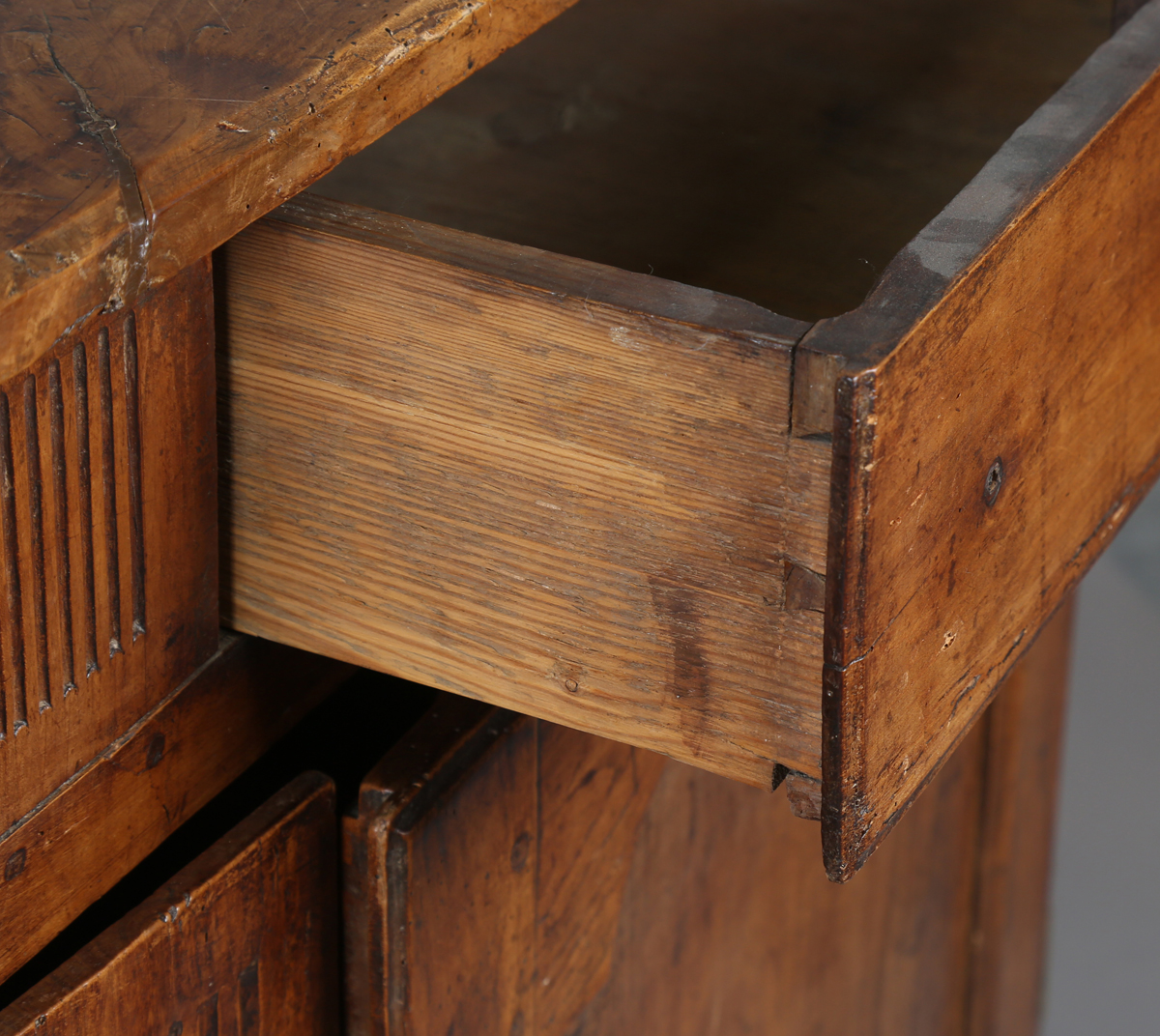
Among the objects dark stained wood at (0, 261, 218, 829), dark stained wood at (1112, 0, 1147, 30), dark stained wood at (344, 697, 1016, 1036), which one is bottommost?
dark stained wood at (344, 697, 1016, 1036)

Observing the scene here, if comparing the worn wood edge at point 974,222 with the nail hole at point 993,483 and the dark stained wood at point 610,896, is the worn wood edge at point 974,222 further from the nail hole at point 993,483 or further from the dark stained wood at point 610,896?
the dark stained wood at point 610,896

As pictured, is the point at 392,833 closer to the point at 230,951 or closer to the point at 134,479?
the point at 230,951

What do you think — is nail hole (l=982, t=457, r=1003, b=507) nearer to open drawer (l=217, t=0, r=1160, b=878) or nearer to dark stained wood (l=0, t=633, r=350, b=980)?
open drawer (l=217, t=0, r=1160, b=878)

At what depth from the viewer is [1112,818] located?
2217 mm

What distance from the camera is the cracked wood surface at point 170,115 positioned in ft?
1.36

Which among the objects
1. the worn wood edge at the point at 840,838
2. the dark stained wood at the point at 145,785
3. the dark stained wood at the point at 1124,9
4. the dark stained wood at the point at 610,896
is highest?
the dark stained wood at the point at 1124,9

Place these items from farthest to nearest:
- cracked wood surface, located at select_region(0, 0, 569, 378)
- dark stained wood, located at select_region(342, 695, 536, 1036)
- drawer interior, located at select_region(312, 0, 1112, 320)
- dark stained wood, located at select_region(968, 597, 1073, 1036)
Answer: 1. dark stained wood, located at select_region(968, 597, 1073, 1036)
2. drawer interior, located at select_region(312, 0, 1112, 320)
3. dark stained wood, located at select_region(342, 695, 536, 1036)
4. cracked wood surface, located at select_region(0, 0, 569, 378)

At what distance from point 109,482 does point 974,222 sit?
0.29 metres

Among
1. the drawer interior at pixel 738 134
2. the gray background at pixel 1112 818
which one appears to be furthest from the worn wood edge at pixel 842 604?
the gray background at pixel 1112 818

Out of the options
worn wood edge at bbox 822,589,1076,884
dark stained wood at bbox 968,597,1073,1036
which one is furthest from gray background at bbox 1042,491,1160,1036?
worn wood edge at bbox 822,589,1076,884

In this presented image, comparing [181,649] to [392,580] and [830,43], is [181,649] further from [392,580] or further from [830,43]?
[830,43]

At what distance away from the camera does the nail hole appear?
532mm

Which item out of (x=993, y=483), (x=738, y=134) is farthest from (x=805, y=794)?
(x=738, y=134)

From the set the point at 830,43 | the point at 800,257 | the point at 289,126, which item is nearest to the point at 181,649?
the point at 289,126
